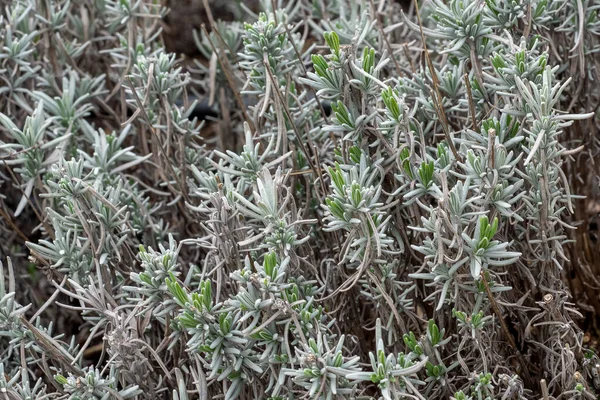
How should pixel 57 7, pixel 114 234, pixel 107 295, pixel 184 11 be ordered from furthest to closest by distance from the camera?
1. pixel 184 11
2. pixel 57 7
3. pixel 114 234
4. pixel 107 295

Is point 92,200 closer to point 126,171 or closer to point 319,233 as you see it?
point 319,233

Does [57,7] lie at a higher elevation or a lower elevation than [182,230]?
higher

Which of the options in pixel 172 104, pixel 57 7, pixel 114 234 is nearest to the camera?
pixel 114 234

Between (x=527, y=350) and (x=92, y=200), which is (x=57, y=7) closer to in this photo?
(x=92, y=200)

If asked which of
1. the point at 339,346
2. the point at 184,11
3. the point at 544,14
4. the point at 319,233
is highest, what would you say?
the point at 544,14

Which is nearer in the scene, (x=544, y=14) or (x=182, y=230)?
(x=544, y=14)

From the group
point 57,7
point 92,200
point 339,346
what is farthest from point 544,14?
point 57,7
